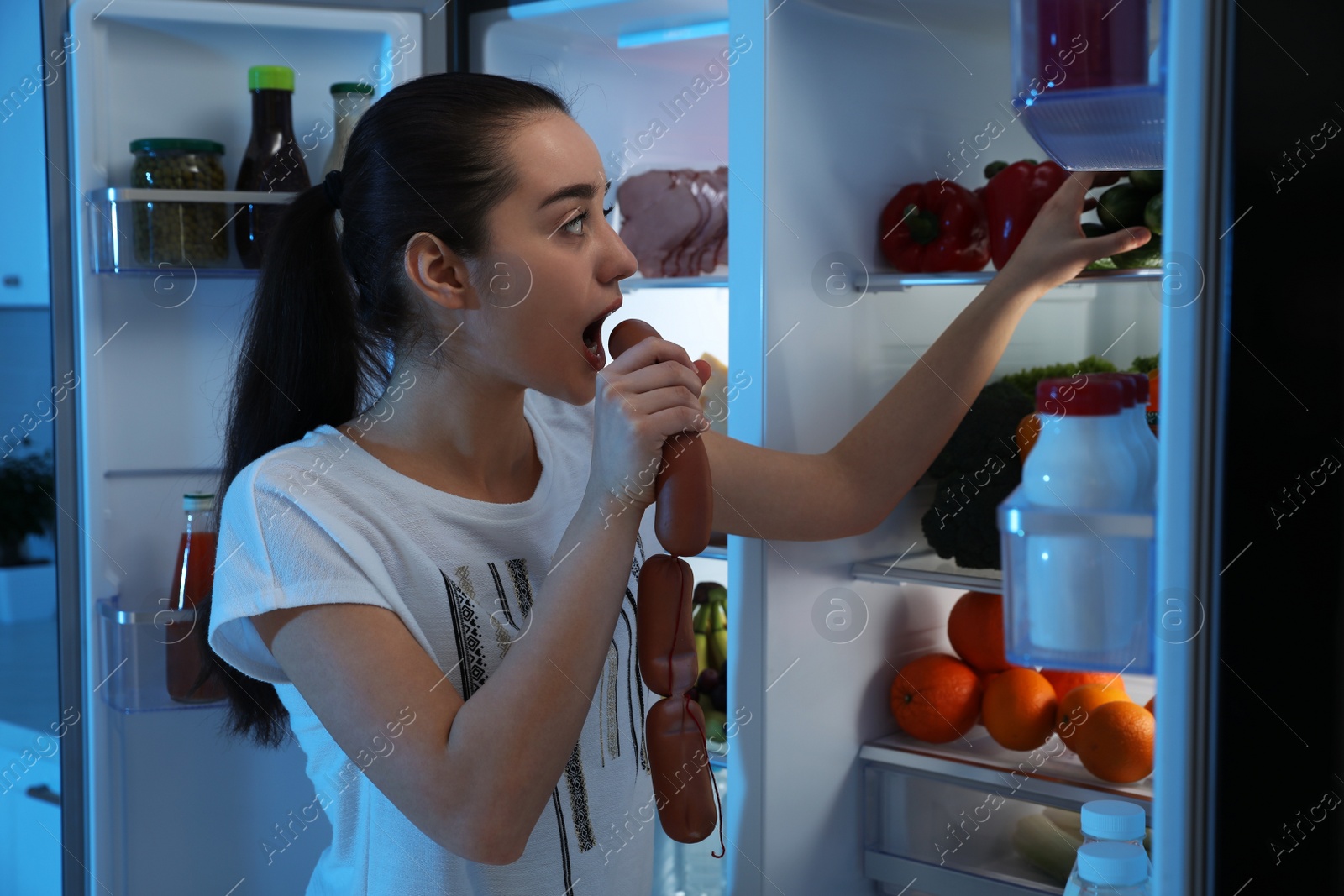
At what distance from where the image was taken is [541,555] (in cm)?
118

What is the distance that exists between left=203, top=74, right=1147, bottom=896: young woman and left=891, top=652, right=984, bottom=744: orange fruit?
235 mm

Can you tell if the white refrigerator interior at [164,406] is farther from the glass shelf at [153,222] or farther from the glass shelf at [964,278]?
the glass shelf at [964,278]

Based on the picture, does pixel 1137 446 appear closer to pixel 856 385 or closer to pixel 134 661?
pixel 856 385

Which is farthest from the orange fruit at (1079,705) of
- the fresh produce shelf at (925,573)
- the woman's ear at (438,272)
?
the woman's ear at (438,272)

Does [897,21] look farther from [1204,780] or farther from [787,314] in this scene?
[1204,780]

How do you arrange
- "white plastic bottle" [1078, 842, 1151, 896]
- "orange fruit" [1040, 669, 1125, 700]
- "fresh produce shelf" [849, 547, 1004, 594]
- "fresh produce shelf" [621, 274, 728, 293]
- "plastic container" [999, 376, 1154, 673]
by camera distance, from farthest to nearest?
"fresh produce shelf" [621, 274, 728, 293] → "orange fruit" [1040, 669, 1125, 700] → "fresh produce shelf" [849, 547, 1004, 594] → "white plastic bottle" [1078, 842, 1151, 896] → "plastic container" [999, 376, 1154, 673]

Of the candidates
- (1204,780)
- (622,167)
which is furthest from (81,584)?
(1204,780)

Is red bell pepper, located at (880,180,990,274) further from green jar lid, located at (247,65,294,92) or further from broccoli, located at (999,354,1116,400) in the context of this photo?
Result: green jar lid, located at (247,65,294,92)

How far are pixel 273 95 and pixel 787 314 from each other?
2.42 feet

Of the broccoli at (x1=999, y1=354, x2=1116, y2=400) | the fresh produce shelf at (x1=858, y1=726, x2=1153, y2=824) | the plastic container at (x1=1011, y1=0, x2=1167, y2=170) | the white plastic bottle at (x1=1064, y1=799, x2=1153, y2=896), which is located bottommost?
the fresh produce shelf at (x1=858, y1=726, x2=1153, y2=824)

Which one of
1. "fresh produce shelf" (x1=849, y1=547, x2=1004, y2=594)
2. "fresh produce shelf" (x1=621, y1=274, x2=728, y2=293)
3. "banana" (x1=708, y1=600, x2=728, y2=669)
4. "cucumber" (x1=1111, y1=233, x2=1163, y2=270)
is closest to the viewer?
"cucumber" (x1=1111, y1=233, x2=1163, y2=270)

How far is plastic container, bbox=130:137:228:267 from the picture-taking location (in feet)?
4.93

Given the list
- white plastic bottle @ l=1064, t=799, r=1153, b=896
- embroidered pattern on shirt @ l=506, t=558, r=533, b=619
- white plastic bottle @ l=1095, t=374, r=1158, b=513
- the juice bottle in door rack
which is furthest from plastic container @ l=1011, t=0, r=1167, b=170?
the juice bottle in door rack

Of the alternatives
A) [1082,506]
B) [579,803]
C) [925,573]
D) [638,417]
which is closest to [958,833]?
[925,573]
